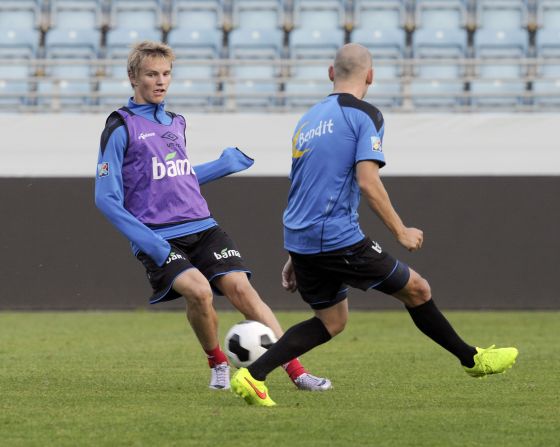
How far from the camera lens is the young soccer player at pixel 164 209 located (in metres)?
6.99

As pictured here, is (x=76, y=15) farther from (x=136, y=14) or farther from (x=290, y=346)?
(x=290, y=346)

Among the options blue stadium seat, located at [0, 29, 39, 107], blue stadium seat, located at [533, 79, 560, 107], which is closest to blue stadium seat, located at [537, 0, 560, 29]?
blue stadium seat, located at [533, 79, 560, 107]

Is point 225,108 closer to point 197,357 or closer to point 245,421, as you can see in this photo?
point 197,357

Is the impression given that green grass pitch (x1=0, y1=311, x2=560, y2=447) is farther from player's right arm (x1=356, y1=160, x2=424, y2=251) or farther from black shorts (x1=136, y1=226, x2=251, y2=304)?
player's right arm (x1=356, y1=160, x2=424, y2=251)

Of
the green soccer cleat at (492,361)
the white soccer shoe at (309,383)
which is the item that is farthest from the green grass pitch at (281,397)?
the green soccer cleat at (492,361)

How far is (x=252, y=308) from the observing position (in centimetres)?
734

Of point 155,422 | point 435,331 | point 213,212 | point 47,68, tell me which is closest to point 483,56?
point 213,212

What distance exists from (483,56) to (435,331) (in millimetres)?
12072

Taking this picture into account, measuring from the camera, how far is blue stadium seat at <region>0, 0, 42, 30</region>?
19.2 metres

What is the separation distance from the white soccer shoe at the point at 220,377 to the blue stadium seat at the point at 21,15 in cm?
1261

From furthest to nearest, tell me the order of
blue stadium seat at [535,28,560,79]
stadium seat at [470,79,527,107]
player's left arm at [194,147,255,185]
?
blue stadium seat at [535,28,560,79] < stadium seat at [470,79,527,107] < player's left arm at [194,147,255,185]

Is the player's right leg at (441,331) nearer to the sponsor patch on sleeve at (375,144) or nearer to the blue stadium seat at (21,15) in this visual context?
the sponsor patch on sleeve at (375,144)

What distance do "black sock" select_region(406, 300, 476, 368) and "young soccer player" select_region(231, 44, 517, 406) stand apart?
0.04 feet

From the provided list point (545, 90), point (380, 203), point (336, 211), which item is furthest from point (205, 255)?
point (545, 90)
